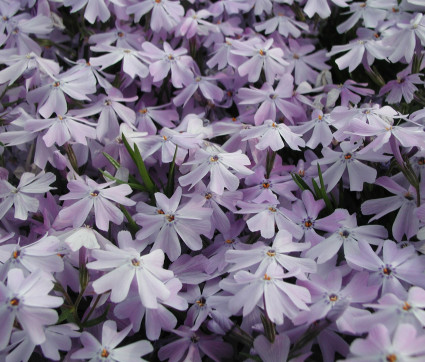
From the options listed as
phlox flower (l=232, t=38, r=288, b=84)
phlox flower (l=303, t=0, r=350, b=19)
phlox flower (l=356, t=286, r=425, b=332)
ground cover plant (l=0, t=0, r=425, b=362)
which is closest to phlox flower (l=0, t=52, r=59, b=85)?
ground cover plant (l=0, t=0, r=425, b=362)

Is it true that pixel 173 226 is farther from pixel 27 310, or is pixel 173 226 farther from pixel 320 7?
pixel 320 7

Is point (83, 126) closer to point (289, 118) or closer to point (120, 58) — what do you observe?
point (120, 58)

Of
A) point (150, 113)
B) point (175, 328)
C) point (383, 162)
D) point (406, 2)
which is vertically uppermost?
point (406, 2)

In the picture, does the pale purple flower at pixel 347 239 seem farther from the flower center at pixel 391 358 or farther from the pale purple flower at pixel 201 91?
the pale purple flower at pixel 201 91

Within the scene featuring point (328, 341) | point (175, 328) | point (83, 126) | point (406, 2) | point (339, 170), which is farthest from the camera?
point (406, 2)

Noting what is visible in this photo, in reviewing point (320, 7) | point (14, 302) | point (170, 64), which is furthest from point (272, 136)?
point (14, 302)

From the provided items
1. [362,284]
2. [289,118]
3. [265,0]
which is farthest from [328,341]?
[265,0]

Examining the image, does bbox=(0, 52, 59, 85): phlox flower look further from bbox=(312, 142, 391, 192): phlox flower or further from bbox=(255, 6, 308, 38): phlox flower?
bbox=(312, 142, 391, 192): phlox flower

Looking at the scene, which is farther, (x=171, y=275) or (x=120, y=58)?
(x=120, y=58)
